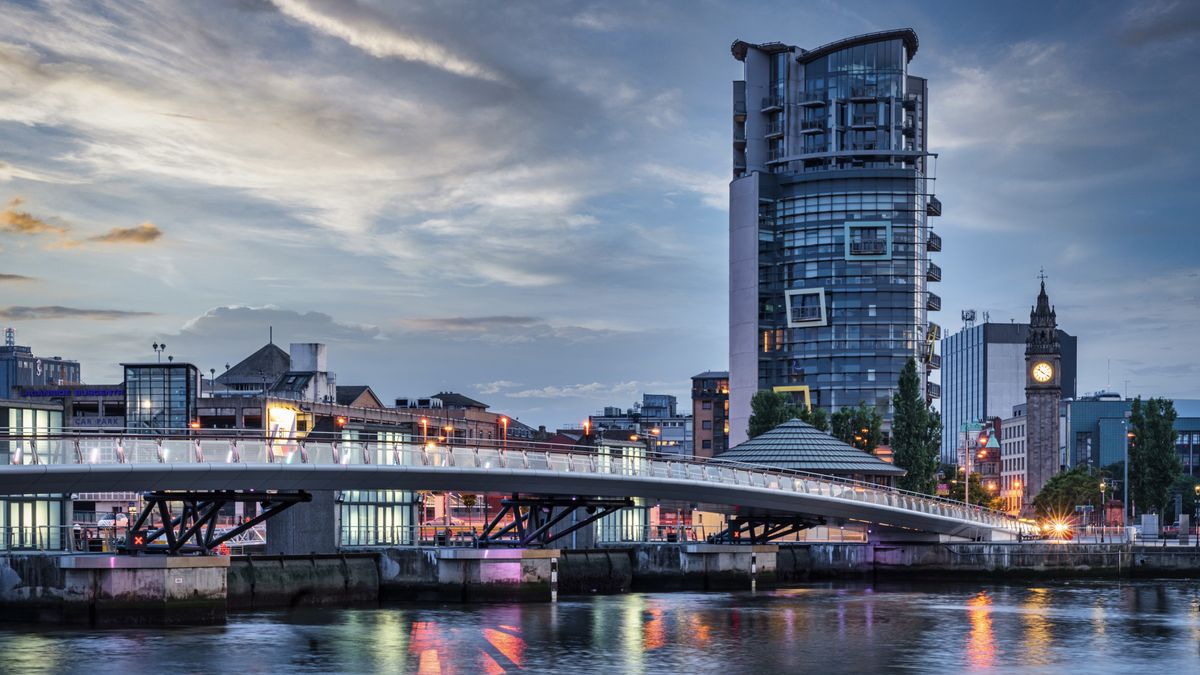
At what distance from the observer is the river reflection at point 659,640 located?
5434 centimetres

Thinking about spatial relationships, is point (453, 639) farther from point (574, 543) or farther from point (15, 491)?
point (574, 543)

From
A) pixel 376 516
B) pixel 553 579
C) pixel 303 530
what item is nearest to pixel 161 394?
pixel 376 516

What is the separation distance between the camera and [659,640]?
208ft

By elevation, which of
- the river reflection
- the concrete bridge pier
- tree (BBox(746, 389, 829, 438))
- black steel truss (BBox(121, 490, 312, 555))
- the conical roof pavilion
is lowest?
the river reflection

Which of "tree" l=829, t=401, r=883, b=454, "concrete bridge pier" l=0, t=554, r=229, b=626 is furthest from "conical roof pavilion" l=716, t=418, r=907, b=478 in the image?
"concrete bridge pier" l=0, t=554, r=229, b=626

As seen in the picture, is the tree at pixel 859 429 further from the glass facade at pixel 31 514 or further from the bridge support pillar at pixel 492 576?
the glass facade at pixel 31 514

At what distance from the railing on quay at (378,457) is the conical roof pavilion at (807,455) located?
15042mm

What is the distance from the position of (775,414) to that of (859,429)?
35.3ft

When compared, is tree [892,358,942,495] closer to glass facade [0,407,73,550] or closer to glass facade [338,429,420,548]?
glass facade [338,429,420,548]

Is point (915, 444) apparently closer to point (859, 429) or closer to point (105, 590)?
point (859, 429)

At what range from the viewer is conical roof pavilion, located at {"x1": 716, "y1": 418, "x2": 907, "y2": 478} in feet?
388

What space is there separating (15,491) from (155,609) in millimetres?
7731

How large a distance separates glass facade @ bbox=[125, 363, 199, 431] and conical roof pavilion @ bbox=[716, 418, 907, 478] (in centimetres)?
6738

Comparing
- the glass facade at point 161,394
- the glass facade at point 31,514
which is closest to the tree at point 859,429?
the glass facade at point 161,394
